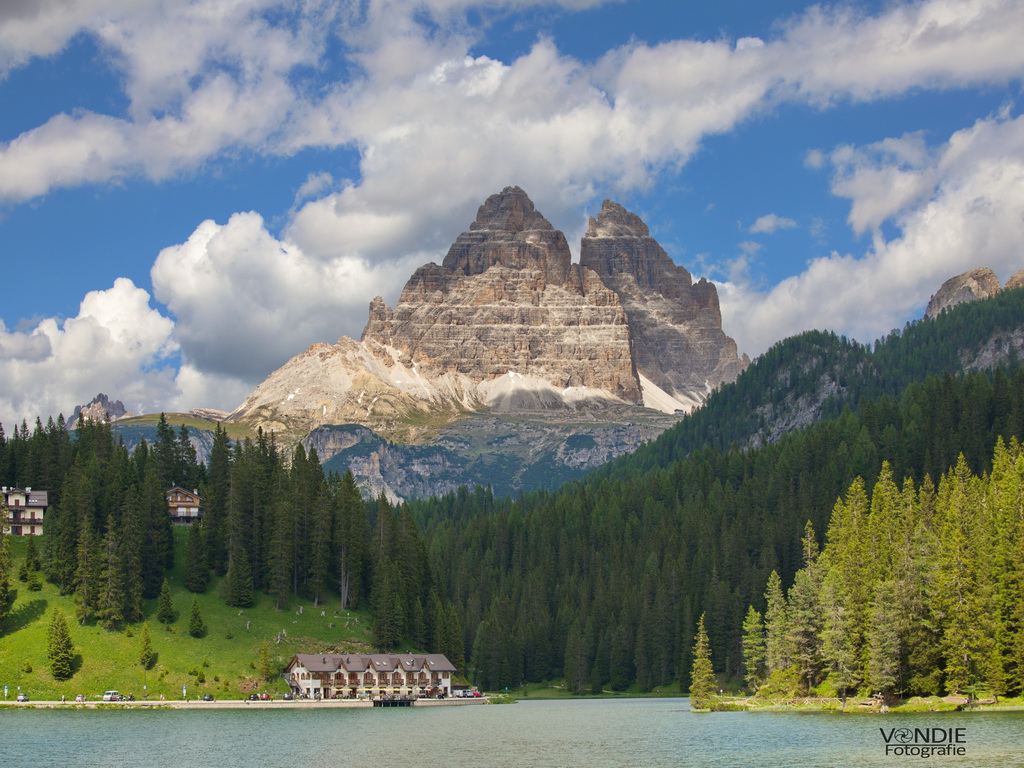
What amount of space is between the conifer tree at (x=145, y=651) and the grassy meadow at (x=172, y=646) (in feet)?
1.69

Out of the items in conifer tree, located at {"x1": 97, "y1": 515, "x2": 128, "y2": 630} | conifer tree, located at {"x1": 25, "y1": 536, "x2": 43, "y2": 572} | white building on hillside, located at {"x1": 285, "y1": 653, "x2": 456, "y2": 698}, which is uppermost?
conifer tree, located at {"x1": 25, "y1": 536, "x2": 43, "y2": 572}

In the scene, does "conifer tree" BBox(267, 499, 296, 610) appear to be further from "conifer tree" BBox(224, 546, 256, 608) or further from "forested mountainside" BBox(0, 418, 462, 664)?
"conifer tree" BBox(224, 546, 256, 608)

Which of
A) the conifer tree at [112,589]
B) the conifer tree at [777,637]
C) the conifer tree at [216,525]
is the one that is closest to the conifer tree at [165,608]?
the conifer tree at [112,589]

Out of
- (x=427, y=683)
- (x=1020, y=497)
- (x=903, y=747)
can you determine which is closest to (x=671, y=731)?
(x=903, y=747)

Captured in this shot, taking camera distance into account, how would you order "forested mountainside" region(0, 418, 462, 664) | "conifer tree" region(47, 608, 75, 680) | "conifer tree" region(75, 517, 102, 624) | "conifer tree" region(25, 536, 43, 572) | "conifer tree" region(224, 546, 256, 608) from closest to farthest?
"conifer tree" region(47, 608, 75, 680)
"conifer tree" region(75, 517, 102, 624)
"forested mountainside" region(0, 418, 462, 664)
"conifer tree" region(25, 536, 43, 572)
"conifer tree" region(224, 546, 256, 608)

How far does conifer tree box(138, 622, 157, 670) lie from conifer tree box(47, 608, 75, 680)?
24.6 feet

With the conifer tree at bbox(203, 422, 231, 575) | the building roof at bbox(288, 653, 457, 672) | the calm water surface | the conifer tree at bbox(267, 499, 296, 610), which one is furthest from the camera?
the conifer tree at bbox(203, 422, 231, 575)

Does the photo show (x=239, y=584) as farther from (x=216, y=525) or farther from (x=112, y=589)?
(x=112, y=589)

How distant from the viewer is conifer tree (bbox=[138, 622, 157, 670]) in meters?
154

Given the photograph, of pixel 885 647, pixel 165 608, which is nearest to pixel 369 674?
pixel 165 608

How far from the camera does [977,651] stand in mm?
119375

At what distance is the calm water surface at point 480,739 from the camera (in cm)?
9331

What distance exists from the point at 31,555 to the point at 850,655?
333 ft

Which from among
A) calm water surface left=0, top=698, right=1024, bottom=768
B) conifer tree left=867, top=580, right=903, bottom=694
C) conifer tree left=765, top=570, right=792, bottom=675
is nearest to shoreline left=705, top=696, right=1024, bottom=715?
conifer tree left=867, top=580, right=903, bottom=694
